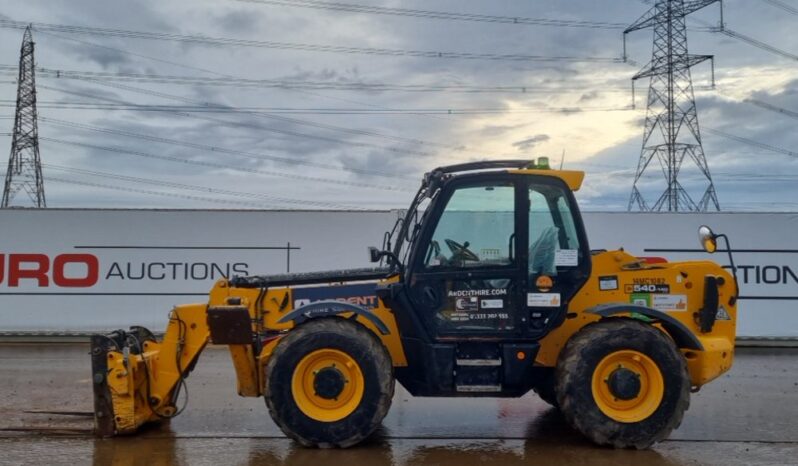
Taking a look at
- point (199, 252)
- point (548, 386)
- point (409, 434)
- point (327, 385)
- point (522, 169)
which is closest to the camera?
point (327, 385)

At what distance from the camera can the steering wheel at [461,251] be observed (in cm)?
562

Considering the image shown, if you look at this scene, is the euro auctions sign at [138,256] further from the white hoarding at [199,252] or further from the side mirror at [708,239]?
the side mirror at [708,239]

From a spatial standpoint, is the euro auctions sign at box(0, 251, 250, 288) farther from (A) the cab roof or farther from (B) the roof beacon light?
(B) the roof beacon light

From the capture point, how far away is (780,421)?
660 centimetres

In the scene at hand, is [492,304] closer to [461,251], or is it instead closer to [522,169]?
[461,251]

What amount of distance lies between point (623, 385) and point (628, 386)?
45mm

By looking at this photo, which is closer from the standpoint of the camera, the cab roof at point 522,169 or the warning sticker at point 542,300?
the warning sticker at point 542,300

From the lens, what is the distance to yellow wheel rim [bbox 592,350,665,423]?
17.8ft

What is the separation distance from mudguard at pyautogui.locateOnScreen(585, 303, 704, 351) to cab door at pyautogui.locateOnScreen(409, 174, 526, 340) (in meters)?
0.64

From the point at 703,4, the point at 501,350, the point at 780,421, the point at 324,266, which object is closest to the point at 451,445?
the point at 501,350

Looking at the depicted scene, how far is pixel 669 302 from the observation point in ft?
19.2

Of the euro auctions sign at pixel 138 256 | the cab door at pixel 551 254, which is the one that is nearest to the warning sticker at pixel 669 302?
the cab door at pixel 551 254

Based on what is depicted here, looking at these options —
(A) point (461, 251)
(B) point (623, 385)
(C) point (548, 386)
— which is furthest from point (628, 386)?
(A) point (461, 251)

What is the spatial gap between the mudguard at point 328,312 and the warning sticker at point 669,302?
2.23m
